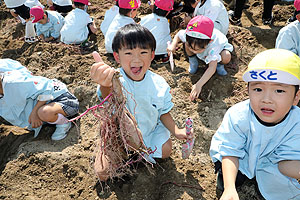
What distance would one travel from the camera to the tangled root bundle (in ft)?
5.95

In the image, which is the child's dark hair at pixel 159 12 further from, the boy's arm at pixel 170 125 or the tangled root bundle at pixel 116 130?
the tangled root bundle at pixel 116 130

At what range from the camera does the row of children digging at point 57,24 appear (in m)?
4.46

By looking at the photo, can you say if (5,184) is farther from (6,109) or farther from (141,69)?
(141,69)

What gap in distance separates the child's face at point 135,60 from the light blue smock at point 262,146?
0.75 metres

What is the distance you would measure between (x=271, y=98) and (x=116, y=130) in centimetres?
107

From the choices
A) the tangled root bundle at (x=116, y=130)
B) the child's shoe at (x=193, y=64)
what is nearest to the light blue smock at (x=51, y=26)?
the child's shoe at (x=193, y=64)

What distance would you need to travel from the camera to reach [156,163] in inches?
96.7

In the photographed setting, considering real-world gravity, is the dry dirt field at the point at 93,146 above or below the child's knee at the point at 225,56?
below

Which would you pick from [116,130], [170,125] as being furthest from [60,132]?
[170,125]

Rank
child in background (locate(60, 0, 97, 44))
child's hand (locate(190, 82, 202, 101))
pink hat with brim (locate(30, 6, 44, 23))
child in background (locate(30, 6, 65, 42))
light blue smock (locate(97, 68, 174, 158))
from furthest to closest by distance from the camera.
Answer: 1. child in background (locate(30, 6, 65, 42))
2. pink hat with brim (locate(30, 6, 44, 23))
3. child in background (locate(60, 0, 97, 44))
4. child's hand (locate(190, 82, 202, 101))
5. light blue smock (locate(97, 68, 174, 158))

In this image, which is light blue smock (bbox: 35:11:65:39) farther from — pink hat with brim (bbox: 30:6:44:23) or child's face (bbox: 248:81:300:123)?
child's face (bbox: 248:81:300:123)

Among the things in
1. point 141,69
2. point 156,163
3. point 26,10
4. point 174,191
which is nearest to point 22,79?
point 141,69

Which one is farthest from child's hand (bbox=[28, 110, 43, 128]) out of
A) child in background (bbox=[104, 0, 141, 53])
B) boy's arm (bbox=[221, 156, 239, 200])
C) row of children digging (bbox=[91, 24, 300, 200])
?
boy's arm (bbox=[221, 156, 239, 200])

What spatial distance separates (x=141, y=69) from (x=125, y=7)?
203 cm
